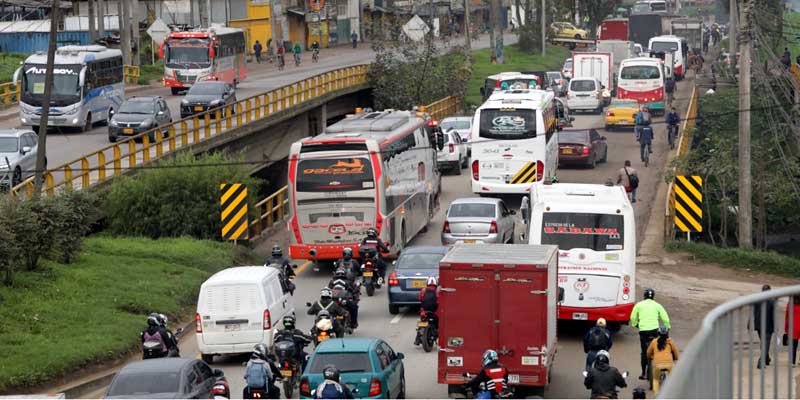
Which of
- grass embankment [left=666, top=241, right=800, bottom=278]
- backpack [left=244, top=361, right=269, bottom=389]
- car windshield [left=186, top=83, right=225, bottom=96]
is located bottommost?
grass embankment [left=666, top=241, right=800, bottom=278]

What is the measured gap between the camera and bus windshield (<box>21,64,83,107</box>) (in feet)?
160

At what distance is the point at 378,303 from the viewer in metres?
28.6

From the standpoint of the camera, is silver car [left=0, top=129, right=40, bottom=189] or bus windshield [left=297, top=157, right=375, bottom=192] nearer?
bus windshield [left=297, top=157, right=375, bottom=192]

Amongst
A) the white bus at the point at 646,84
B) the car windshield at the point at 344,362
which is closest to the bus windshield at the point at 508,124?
the car windshield at the point at 344,362

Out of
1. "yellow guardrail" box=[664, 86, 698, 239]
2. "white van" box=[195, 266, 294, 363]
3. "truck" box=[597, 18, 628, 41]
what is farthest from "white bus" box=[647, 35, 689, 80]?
"white van" box=[195, 266, 294, 363]

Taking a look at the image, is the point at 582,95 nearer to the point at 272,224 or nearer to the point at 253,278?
the point at 272,224

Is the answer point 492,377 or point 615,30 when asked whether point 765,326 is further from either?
point 615,30

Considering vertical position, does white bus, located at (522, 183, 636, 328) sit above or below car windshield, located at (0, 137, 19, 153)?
below

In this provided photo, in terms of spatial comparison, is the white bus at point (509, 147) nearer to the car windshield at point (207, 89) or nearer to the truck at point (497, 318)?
the car windshield at point (207, 89)

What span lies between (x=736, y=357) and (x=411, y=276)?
18937mm

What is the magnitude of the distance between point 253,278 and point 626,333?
25.2 ft

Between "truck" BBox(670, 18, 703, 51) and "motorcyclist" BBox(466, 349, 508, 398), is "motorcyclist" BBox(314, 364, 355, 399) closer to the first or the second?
"motorcyclist" BBox(466, 349, 508, 398)

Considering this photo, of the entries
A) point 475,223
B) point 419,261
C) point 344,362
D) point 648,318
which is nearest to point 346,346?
point 344,362

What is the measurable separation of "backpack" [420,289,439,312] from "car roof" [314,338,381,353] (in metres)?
4.44
